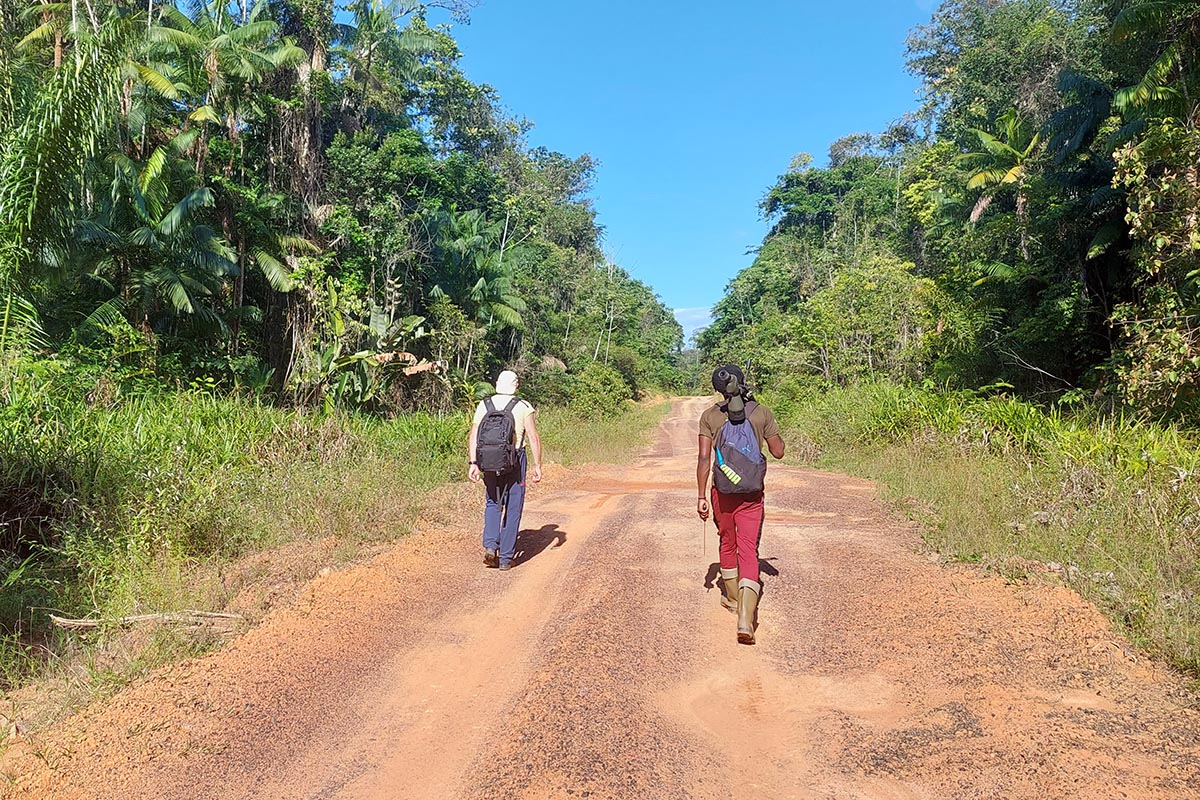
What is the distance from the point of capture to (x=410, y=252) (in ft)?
64.2

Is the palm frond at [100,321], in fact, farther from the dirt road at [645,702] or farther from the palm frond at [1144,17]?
the palm frond at [1144,17]

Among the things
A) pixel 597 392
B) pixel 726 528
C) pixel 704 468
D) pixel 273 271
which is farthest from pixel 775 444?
pixel 597 392

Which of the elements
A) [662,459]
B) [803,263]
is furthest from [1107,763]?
[803,263]

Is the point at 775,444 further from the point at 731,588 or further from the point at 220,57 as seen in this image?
the point at 220,57

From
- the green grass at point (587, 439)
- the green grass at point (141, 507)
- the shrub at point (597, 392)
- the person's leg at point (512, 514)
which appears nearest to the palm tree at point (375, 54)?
the green grass at point (587, 439)

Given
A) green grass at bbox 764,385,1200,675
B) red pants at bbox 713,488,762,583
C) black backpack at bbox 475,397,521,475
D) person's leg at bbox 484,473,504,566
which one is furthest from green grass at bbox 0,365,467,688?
green grass at bbox 764,385,1200,675

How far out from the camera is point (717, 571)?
5883 mm

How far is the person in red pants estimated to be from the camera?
4.39 metres

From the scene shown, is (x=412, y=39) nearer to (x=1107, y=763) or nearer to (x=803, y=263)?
(x=1107, y=763)

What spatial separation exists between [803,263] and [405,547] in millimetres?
40205

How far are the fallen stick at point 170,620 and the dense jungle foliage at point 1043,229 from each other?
35.5 feet

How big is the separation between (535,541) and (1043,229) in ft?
46.6


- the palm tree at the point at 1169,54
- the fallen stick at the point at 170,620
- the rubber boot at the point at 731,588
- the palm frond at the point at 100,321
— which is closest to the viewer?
the fallen stick at the point at 170,620

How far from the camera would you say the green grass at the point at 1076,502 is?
14.3 ft
